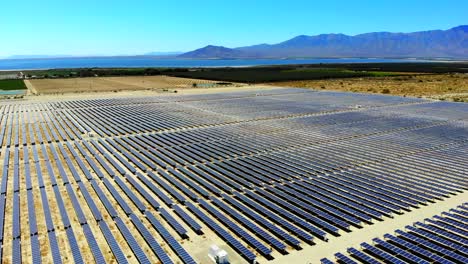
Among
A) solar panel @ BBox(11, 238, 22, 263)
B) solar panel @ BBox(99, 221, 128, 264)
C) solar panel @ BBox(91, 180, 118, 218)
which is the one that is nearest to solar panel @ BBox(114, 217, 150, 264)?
solar panel @ BBox(99, 221, 128, 264)

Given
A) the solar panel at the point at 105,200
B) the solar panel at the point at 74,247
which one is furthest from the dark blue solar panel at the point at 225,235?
the solar panel at the point at 74,247

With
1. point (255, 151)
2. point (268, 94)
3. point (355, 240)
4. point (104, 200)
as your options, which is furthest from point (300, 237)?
point (268, 94)

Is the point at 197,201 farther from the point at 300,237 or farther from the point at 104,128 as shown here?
the point at 104,128

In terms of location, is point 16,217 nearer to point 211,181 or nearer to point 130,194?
point 130,194

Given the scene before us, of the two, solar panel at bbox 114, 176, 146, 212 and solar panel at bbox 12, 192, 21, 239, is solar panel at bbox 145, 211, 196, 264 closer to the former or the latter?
solar panel at bbox 114, 176, 146, 212

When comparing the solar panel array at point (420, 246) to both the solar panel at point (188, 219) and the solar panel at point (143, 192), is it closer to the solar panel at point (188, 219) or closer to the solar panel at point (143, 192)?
the solar panel at point (188, 219)

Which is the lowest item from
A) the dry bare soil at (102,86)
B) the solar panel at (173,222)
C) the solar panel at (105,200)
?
the solar panel at (173,222)

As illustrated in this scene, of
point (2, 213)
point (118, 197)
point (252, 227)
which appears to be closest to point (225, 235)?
point (252, 227)
